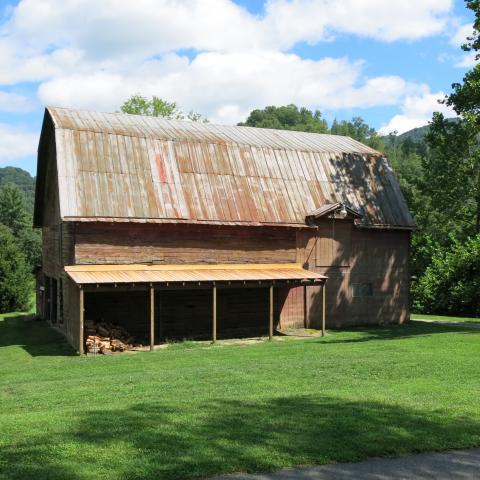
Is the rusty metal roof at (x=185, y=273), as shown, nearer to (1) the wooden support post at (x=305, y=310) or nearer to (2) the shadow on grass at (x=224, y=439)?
(1) the wooden support post at (x=305, y=310)

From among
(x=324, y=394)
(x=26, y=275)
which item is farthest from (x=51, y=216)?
(x=324, y=394)

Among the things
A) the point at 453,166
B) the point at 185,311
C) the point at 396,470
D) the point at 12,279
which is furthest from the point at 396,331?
the point at 12,279

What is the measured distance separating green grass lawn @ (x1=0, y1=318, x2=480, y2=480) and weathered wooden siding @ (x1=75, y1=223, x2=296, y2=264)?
5.10m

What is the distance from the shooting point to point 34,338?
80.9ft

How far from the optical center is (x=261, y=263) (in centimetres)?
2623

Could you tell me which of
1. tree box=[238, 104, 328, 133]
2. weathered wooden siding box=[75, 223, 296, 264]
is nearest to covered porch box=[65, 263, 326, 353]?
weathered wooden siding box=[75, 223, 296, 264]

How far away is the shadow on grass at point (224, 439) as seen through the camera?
7.24 meters

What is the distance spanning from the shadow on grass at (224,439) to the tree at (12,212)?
3349 inches

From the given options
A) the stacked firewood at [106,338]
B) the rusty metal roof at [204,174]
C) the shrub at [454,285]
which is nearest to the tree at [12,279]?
the rusty metal roof at [204,174]

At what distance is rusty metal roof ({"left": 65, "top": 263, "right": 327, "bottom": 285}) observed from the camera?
21.4 metres

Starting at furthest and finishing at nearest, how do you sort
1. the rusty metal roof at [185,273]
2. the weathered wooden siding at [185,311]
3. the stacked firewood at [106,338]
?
the weathered wooden siding at [185,311] → the rusty metal roof at [185,273] → the stacked firewood at [106,338]

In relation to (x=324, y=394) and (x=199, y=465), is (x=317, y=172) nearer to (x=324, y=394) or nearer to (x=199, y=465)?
(x=324, y=394)

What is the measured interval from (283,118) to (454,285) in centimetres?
11858

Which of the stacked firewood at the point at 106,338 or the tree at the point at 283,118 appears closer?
the stacked firewood at the point at 106,338
